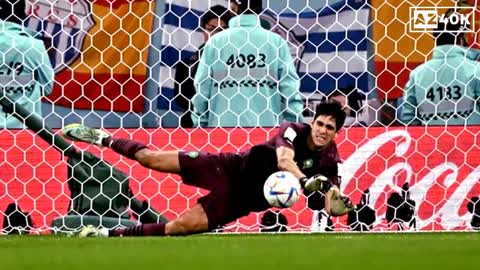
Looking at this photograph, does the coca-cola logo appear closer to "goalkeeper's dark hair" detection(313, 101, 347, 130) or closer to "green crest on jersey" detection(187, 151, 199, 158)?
"goalkeeper's dark hair" detection(313, 101, 347, 130)

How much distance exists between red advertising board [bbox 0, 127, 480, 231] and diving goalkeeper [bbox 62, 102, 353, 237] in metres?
0.13

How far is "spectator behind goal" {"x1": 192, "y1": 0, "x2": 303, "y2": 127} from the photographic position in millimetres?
4785

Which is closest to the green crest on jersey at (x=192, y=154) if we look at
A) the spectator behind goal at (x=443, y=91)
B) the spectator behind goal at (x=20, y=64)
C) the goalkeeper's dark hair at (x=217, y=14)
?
the goalkeeper's dark hair at (x=217, y=14)

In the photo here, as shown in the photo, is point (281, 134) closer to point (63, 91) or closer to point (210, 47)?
point (210, 47)

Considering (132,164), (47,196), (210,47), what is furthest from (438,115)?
(47,196)

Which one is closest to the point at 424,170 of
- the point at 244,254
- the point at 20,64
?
the point at 20,64

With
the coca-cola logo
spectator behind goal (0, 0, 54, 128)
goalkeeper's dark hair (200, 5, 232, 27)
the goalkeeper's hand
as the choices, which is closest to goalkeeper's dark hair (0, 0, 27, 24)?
spectator behind goal (0, 0, 54, 128)

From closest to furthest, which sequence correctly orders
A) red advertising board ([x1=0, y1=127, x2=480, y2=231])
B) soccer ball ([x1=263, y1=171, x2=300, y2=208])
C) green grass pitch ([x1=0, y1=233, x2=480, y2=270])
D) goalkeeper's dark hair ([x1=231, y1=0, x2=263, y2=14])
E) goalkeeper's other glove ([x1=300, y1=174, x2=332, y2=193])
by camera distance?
green grass pitch ([x1=0, y1=233, x2=480, y2=270])
goalkeeper's other glove ([x1=300, y1=174, x2=332, y2=193])
soccer ball ([x1=263, y1=171, x2=300, y2=208])
red advertising board ([x1=0, y1=127, x2=480, y2=231])
goalkeeper's dark hair ([x1=231, y1=0, x2=263, y2=14])

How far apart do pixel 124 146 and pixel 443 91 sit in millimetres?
1370

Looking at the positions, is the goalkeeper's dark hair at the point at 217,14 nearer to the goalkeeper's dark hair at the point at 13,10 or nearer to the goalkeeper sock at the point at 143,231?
the goalkeeper's dark hair at the point at 13,10

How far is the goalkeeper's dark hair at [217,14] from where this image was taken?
15.6 feet

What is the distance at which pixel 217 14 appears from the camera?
15.7 feet

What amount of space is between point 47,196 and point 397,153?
58.2 inches

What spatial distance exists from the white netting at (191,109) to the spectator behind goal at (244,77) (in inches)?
1.8
